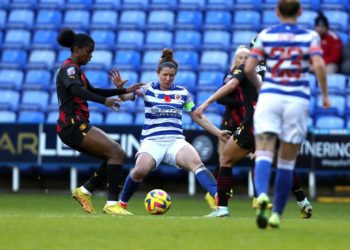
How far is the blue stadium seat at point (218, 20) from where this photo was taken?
21719mm

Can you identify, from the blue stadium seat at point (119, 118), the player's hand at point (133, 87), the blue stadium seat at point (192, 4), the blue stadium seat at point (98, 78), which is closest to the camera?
the player's hand at point (133, 87)

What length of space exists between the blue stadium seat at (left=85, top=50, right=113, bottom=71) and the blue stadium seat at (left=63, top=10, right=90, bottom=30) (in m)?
0.92

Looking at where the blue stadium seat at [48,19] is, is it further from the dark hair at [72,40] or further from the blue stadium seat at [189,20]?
the dark hair at [72,40]

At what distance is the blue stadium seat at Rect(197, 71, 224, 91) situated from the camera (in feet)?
66.0

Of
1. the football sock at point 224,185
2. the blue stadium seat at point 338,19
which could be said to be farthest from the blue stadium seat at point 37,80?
the football sock at point 224,185

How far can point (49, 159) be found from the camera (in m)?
→ 18.8

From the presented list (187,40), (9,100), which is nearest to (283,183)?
(9,100)

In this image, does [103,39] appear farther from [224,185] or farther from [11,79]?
[224,185]

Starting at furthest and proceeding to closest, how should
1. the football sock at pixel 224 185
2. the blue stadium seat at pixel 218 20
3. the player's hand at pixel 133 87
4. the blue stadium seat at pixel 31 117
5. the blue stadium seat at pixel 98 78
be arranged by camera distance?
the blue stadium seat at pixel 218 20, the blue stadium seat at pixel 98 78, the blue stadium seat at pixel 31 117, the player's hand at pixel 133 87, the football sock at pixel 224 185

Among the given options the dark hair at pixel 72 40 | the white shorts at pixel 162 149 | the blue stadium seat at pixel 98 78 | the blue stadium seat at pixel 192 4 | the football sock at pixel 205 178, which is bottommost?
the football sock at pixel 205 178

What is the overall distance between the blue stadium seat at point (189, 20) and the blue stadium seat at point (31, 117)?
366 centimetres

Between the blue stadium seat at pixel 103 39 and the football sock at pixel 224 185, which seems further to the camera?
the blue stadium seat at pixel 103 39

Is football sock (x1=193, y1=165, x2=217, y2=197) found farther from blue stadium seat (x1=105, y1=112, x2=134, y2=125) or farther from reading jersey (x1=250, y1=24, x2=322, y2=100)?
blue stadium seat (x1=105, y1=112, x2=134, y2=125)

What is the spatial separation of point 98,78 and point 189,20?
8.43 ft
